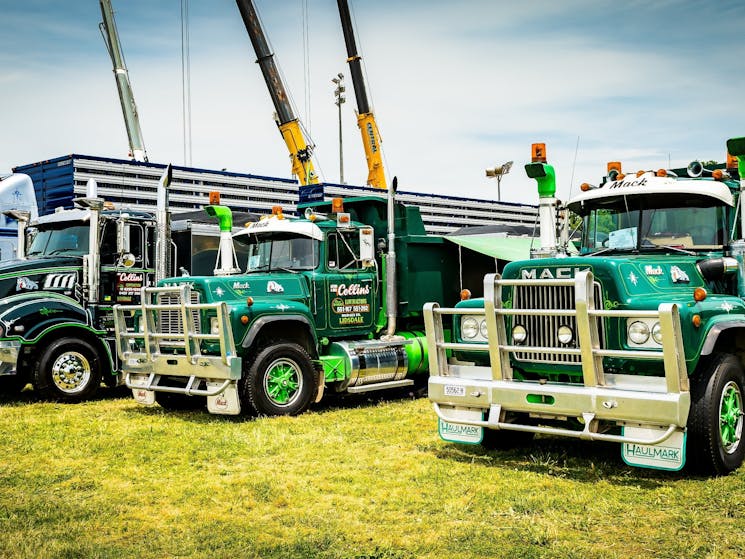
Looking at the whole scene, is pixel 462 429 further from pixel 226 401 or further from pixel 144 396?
pixel 144 396

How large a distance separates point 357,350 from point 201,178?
453 inches

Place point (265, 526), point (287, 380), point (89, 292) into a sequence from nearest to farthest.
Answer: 1. point (265, 526)
2. point (287, 380)
3. point (89, 292)

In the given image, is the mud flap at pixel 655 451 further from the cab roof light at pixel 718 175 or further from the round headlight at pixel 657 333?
the cab roof light at pixel 718 175

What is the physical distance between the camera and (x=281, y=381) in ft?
32.0

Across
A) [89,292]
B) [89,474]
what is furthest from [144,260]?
[89,474]

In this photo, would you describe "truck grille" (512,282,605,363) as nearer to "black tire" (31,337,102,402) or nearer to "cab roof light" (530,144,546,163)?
"cab roof light" (530,144,546,163)

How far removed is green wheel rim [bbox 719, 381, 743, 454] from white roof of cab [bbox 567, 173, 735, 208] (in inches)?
69.1

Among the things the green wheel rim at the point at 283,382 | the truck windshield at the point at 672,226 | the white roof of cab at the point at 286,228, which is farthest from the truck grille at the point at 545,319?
the white roof of cab at the point at 286,228

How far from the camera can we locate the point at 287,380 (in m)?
9.82

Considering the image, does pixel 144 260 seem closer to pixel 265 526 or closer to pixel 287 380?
pixel 287 380

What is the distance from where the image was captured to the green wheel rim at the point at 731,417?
640 cm

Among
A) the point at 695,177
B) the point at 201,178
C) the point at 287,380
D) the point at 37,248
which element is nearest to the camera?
the point at 695,177

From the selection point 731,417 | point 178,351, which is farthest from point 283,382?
point 731,417

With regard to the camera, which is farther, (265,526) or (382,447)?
(382,447)
